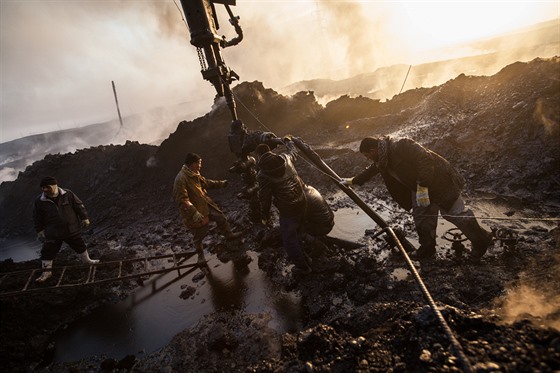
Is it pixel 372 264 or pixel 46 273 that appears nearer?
pixel 372 264

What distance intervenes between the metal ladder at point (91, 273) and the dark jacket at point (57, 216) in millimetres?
674

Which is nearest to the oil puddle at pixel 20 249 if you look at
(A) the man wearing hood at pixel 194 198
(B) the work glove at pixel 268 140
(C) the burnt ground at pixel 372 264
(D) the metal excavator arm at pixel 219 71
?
(C) the burnt ground at pixel 372 264

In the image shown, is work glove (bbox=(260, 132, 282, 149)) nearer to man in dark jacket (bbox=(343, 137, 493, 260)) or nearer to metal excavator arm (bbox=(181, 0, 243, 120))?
metal excavator arm (bbox=(181, 0, 243, 120))

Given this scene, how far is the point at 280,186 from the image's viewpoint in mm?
3814

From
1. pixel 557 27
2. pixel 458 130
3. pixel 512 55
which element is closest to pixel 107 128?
pixel 458 130

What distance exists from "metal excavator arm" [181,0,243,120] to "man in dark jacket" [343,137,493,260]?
338 cm

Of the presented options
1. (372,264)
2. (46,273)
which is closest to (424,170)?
(372,264)

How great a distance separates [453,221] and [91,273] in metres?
6.47

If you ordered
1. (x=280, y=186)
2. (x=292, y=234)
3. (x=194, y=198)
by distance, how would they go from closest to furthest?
(x=280, y=186)
(x=292, y=234)
(x=194, y=198)

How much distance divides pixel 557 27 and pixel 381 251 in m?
58.0

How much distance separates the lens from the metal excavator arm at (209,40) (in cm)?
500

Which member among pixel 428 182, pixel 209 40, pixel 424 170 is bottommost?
pixel 428 182

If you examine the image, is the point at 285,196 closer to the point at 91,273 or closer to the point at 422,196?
the point at 422,196

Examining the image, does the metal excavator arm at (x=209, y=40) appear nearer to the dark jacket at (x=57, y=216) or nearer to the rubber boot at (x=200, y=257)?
the rubber boot at (x=200, y=257)
